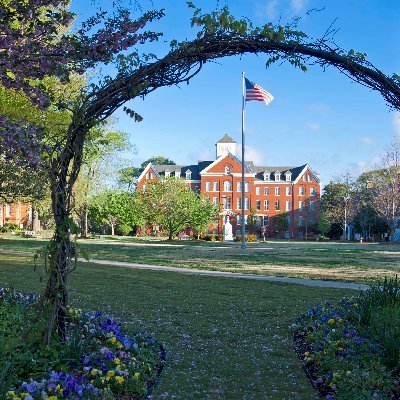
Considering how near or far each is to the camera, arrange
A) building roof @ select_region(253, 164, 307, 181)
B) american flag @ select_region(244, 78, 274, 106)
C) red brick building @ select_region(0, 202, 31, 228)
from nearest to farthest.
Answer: american flag @ select_region(244, 78, 274, 106) → red brick building @ select_region(0, 202, 31, 228) → building roof @ select_region(253, 164, 307, 181)

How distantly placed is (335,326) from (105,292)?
17.4ft

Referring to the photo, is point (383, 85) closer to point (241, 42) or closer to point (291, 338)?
point (241, 42)

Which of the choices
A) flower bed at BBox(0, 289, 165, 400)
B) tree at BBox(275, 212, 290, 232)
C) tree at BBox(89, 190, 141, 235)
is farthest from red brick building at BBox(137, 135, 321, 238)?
flower bed at BBox(0, 289, 165, 400)

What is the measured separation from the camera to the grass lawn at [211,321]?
4.72 metres

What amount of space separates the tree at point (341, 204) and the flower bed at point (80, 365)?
60858mm

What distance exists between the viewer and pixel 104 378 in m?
4.06

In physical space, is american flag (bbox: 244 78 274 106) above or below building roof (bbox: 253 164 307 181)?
below

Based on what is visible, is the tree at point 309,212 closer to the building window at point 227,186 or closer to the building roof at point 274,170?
the building roof at point 274,170

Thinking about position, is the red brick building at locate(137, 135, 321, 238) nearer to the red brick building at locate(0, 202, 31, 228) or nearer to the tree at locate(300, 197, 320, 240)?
the tree at locate(300, 197, 320, 240)

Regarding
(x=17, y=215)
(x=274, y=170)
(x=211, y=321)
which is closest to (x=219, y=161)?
(x=274, y=170)

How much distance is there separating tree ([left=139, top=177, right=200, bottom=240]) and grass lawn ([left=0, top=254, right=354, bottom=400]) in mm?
29170

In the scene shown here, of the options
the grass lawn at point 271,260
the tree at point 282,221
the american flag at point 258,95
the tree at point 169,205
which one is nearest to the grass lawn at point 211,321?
the grass lawn at point 271,260

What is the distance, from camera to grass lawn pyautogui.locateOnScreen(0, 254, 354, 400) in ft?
15.5

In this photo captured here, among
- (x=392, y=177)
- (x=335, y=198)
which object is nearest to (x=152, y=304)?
(x=392, y=177)
